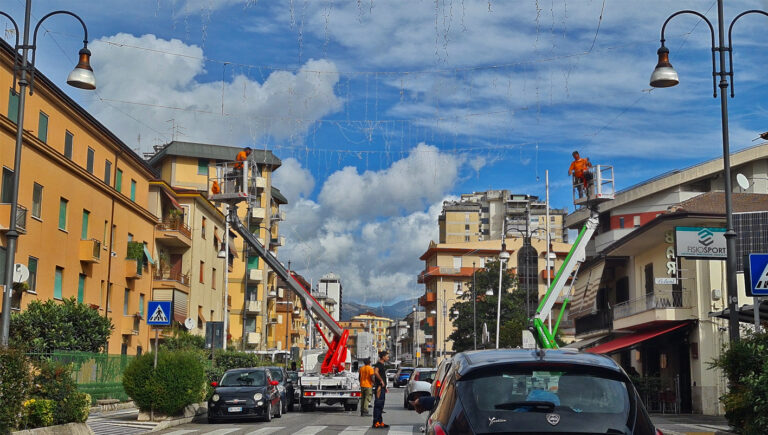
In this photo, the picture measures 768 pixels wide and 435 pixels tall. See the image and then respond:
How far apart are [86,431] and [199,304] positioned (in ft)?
142

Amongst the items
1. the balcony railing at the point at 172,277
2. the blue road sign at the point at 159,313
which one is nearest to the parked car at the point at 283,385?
the blue road sign at the point at 159,313

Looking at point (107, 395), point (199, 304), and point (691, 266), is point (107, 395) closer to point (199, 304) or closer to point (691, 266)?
point (691, 266)

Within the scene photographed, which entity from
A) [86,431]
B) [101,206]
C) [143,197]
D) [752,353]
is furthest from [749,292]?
[143,197]

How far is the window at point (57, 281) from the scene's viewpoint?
114ft

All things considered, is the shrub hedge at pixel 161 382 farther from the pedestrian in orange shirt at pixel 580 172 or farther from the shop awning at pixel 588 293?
the shop awning at pixel 588 293

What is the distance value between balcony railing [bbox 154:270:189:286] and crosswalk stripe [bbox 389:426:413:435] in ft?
103

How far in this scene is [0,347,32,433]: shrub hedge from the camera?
494 inches

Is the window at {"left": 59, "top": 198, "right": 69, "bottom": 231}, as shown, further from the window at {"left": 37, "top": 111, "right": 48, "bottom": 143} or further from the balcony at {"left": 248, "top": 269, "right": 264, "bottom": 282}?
the balcony at {"left": 248, "top": 269, "right": 264, "bottom": 282}

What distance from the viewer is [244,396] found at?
76.9 ft

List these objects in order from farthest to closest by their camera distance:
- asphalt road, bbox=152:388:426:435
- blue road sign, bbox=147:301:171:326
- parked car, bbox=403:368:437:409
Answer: parked car, bbox=403:368:437:409 → blue road sign, bbox=147:301:171:326 → asphalt road, bbox=152:388:426:435

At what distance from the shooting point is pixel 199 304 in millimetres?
58531

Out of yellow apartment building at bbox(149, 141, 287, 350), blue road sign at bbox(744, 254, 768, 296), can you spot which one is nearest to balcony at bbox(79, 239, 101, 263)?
blue road sign at bbox(744, 254, 768, 296)

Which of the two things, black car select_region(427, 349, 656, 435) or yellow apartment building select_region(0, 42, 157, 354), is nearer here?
black car select_region(427, 349, 656, 435)

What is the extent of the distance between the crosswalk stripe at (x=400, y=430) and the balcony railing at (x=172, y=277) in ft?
103
